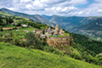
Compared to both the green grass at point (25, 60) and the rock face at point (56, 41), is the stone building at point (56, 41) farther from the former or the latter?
the green grass at point (25, 60)

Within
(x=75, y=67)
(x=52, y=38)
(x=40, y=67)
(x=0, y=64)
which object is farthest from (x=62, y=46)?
(x=0, y=64)

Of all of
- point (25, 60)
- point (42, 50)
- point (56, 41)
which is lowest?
point (56, 41)

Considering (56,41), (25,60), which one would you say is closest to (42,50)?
(25,60)

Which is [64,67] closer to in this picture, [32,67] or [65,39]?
[32,67]

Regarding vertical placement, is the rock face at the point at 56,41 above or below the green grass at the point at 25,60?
below

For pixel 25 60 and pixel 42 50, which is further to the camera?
pixel 42 50

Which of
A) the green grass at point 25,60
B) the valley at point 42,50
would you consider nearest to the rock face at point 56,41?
the valley at point 42,50

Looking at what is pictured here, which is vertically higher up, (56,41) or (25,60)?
(25,60)

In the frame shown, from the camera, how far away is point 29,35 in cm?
2742

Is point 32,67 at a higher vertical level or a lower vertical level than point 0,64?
lower

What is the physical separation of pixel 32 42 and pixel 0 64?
1804 centimetres

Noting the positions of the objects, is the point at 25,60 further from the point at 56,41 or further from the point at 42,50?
the point at 56,41

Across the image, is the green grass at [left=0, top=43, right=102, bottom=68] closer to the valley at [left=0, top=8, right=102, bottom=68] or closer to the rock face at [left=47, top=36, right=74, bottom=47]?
the valley at [left=0, top=8, right=102, bottom=68]

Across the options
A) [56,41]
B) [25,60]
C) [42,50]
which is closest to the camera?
[25,60]
